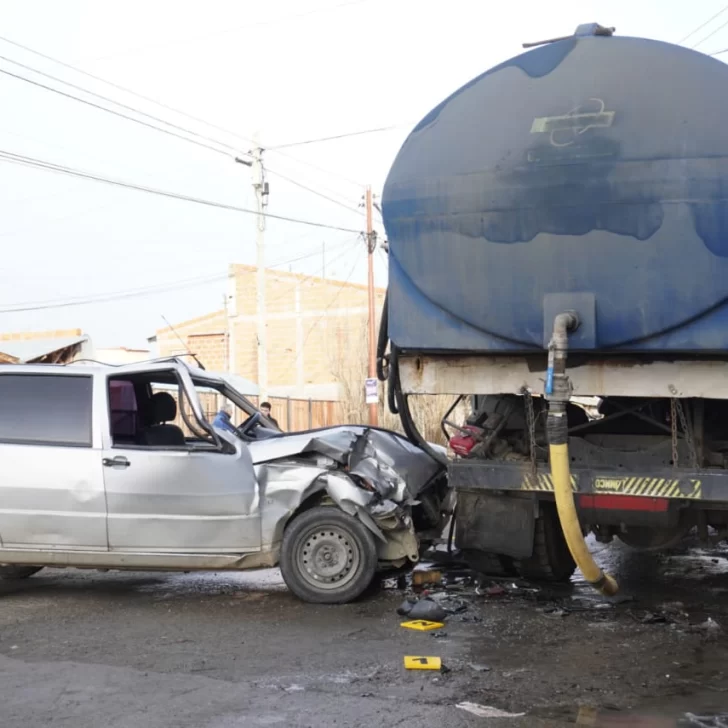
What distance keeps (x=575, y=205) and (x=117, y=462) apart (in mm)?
3675

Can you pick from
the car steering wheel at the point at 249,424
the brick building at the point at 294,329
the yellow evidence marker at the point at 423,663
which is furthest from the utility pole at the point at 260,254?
the yellow evidence marker at the point at 423,663

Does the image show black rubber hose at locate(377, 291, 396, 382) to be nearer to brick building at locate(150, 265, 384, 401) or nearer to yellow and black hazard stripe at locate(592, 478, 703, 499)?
yellow and black hazard stripe at locate(592, 478, 703, 499)

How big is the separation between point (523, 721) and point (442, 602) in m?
2.67

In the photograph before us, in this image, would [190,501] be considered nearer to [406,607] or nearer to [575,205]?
[406,607]

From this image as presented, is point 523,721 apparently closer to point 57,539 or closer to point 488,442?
point 488,442

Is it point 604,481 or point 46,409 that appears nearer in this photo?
point 604,481

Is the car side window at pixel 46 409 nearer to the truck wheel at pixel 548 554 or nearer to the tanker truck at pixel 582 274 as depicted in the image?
the tanker truck at pixel 582 274

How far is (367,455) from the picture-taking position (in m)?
7.79

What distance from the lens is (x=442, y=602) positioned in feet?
23.7

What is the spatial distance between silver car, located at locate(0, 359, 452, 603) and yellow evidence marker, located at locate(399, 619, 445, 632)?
654 mm

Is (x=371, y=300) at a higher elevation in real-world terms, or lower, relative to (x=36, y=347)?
higher

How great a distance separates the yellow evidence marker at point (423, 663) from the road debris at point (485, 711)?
25.9 inches

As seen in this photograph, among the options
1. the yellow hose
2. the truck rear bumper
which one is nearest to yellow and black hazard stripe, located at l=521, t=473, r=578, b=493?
the truck rear bumper

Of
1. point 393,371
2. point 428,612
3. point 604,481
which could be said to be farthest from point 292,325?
point 604,481
